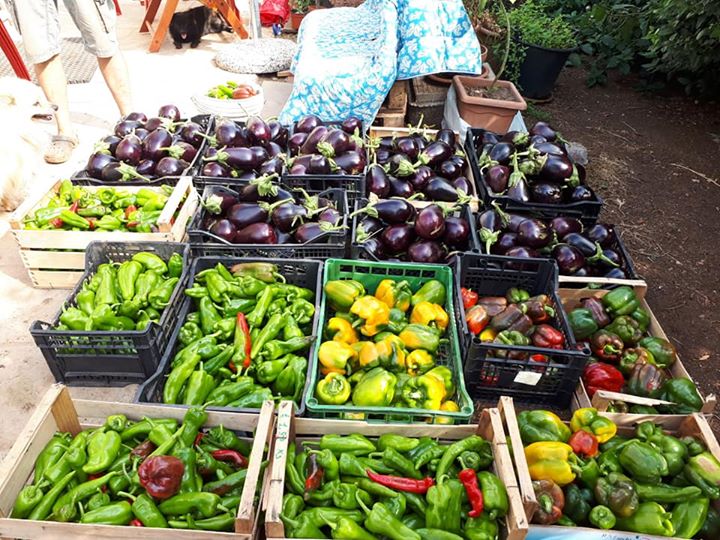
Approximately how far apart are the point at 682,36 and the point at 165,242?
5841 mm

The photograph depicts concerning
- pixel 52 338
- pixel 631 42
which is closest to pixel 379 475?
pixel 52 338

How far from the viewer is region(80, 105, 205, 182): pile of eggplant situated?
3680 millimetres

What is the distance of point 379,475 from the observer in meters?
1.94

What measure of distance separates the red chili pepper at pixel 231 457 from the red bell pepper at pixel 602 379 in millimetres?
1699

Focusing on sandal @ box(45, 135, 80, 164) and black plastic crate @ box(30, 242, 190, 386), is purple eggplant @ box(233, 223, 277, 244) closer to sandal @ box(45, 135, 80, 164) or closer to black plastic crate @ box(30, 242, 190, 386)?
black plastic crate @ box(30, 242, 190, 386)

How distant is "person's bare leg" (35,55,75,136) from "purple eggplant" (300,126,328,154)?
2.45 m

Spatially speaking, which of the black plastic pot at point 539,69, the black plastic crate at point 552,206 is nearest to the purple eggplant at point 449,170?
the black plastic crate at point 552,206

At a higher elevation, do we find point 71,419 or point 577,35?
point 71,419

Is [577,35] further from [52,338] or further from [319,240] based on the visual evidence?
[52,338]

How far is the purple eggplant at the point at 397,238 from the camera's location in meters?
3.17

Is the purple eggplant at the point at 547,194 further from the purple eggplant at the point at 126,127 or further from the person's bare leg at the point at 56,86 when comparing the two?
the person's bare leg at the point at 56,86

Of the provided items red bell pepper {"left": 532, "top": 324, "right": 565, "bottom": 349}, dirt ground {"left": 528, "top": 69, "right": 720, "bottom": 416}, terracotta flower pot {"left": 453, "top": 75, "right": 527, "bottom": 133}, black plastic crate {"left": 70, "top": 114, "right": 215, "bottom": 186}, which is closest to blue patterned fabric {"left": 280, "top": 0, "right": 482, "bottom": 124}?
terracotta flower pot {"left": 453, "top": 75, "right": 527, "bottom": 133}

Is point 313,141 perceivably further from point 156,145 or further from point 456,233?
point 456,233

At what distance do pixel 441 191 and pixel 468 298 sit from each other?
0.95 metres
